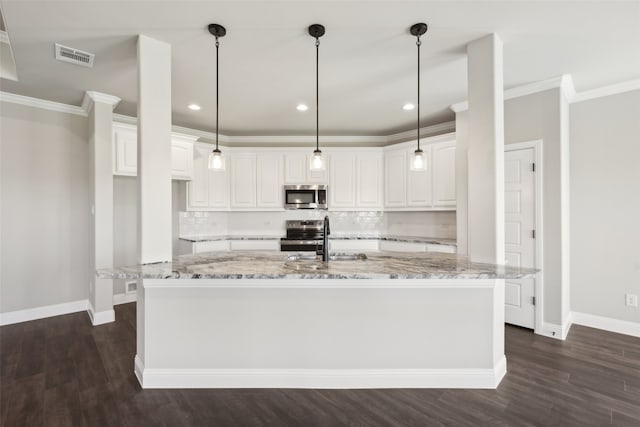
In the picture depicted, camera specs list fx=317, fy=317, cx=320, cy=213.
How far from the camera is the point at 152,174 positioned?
254 centimetres

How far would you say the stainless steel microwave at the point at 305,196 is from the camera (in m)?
5.38

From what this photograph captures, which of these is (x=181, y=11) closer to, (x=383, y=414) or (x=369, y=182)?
(x=383, y=414)

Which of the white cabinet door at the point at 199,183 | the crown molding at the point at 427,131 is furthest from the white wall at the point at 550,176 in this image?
the white cabinet door at the point at 199,183

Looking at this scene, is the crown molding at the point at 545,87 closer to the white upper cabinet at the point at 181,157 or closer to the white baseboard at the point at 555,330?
the white baseboard at the point at 555,330

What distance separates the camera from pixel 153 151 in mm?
2549

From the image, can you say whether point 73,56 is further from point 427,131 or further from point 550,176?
point 550,176

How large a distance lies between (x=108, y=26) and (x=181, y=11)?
62cm

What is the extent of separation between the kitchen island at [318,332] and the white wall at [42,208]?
2594mm

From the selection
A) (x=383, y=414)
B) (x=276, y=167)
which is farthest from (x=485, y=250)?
(x=276, y=167)

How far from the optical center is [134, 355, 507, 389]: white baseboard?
234cm

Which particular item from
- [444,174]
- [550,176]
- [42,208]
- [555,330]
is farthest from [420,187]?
[42,208]

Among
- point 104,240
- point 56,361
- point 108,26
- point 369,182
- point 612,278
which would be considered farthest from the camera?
point 369,182

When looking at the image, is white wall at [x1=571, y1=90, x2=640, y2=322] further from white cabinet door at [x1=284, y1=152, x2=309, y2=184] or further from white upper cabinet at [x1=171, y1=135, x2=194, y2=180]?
white upper cabinet at [x1=171, y1=135, x2=194, y2=180]

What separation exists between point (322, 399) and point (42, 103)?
4.65 meters
